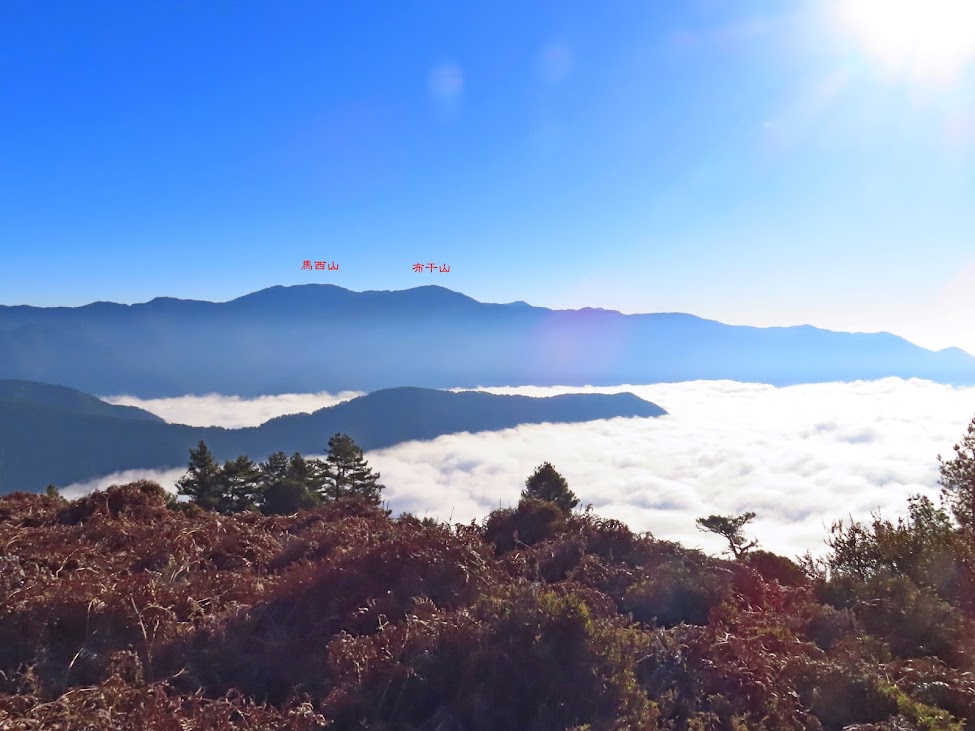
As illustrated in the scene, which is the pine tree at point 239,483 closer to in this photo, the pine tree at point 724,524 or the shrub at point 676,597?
the pine tree at point 724,524

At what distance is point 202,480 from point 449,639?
3488 centimetres

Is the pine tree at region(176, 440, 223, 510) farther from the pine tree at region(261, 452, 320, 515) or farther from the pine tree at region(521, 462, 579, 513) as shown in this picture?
the pine tree at region(521, 462, 579, 513)

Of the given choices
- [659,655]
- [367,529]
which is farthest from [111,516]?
[659,655]

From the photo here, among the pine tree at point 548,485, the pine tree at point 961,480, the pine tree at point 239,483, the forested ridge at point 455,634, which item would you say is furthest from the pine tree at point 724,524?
the pine tree at point 239,483

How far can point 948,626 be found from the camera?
20.8 ft

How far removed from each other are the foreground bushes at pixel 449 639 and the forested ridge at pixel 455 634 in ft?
0.07

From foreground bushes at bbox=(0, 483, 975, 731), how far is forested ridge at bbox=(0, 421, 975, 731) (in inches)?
0.8

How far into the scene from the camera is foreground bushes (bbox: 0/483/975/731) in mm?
4340

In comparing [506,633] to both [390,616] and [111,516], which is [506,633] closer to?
[390,616]

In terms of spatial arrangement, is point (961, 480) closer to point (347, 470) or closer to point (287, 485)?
point (287, 485)

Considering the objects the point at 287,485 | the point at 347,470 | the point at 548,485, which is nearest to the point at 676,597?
the point at 548,485

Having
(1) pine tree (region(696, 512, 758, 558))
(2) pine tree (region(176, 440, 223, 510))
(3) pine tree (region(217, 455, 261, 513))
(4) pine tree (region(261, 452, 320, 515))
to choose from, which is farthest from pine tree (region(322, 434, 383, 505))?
(1) pine tree (region(696, 512, 758, 558))

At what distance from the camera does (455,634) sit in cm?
496

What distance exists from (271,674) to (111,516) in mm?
6527
